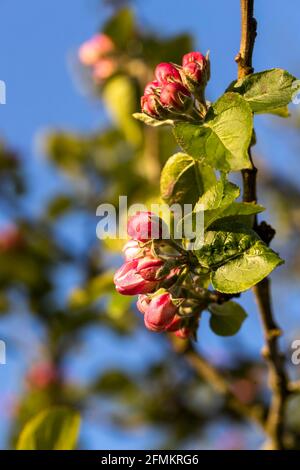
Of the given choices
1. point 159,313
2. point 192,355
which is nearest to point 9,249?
point 192,355

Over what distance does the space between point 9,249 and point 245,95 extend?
2.65m

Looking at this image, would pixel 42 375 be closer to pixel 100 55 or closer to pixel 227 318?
pixel 100 55

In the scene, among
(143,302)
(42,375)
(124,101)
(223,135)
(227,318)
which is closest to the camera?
(223,135)

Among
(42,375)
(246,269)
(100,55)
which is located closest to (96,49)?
(100,55)

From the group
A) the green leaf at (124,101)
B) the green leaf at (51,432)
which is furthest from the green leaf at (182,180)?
the green leaf at (124,101)

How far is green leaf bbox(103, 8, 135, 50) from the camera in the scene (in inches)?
110

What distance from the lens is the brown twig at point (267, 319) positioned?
39.5 inches

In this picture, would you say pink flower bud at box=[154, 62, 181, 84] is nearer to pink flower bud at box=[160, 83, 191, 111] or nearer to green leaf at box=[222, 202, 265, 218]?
pink flower bud at box=[160, 83, 191, 111]

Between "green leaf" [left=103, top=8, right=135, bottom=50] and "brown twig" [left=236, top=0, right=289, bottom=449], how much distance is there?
1.77 m

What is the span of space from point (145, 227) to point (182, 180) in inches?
5.8

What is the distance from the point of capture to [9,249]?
3529 mm

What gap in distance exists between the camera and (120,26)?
279cm

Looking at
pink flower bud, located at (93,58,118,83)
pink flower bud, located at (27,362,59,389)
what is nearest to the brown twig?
pink flower bud, located at (93,58,118,83)

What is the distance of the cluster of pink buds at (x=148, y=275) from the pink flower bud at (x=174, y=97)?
16 cm
